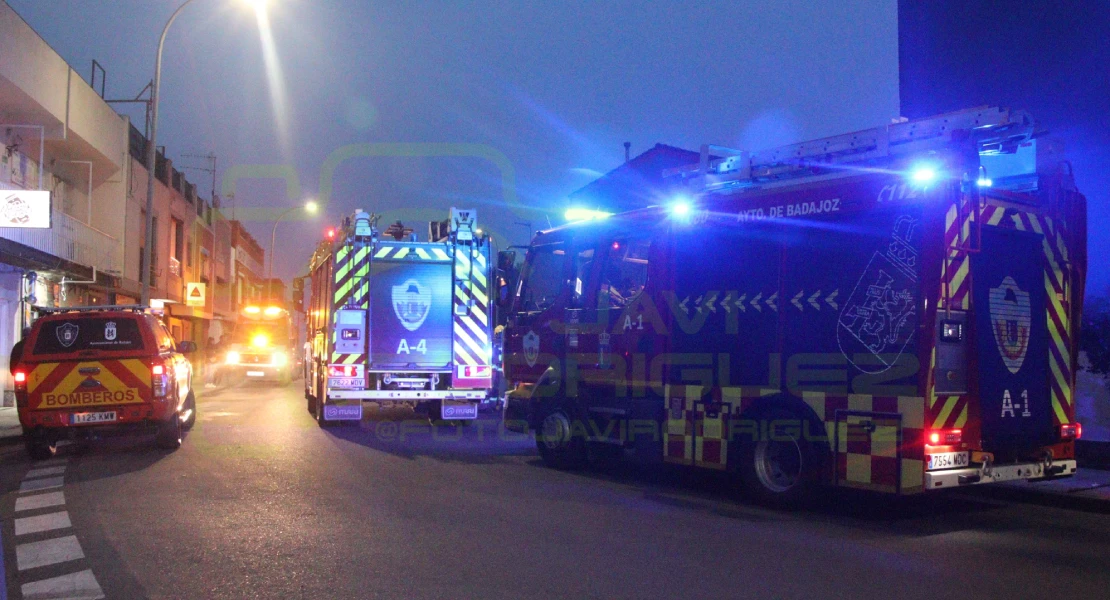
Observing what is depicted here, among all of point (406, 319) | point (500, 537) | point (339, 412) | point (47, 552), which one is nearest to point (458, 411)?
point (406, 319)

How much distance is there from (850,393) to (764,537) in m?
1.51

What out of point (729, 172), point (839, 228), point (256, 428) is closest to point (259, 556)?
point (839, 228)

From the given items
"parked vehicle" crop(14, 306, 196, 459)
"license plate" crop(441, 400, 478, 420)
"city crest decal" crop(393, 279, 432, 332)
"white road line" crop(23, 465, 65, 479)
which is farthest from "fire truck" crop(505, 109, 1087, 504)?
"white road line" crop(23, 465, 65, 479)

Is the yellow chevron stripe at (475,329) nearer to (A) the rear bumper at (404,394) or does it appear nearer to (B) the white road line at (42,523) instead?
(A) the rear bumper at (404,394)

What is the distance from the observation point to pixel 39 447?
39.4ft

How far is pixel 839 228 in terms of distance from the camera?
8305mm

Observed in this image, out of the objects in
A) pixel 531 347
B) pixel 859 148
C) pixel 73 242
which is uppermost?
pixel 73 242

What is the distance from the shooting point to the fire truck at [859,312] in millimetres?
7613

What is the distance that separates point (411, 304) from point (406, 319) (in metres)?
0.26

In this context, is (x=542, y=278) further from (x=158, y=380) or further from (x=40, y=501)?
(x=40, y=501)

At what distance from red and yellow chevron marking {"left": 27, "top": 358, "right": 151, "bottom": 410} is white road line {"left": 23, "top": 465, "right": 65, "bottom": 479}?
971 mm

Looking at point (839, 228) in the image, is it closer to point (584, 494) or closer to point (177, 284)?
point (584, 494)

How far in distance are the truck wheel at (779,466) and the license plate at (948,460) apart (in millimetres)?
1086

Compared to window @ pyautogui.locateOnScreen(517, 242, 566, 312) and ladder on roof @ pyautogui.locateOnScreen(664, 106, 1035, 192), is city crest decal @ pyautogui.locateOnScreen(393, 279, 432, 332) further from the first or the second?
ladder on roof @ pyautogui.locateOnScreen(664, 106, 1035, 192)
